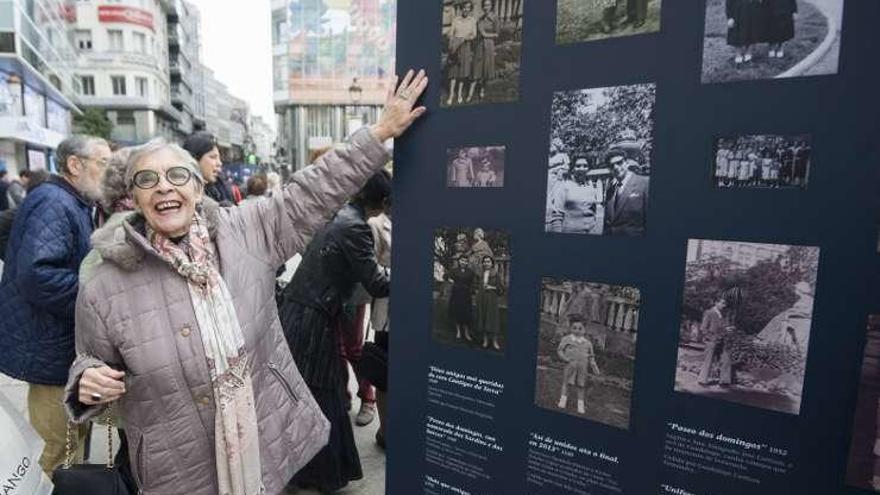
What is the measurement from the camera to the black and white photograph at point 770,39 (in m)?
1.01

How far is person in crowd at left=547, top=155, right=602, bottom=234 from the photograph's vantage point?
1.31 meters

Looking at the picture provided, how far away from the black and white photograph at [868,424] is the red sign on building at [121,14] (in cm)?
6294

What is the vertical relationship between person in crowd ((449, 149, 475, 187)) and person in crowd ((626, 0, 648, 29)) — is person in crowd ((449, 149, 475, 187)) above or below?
below

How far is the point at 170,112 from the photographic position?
5981 centimetres

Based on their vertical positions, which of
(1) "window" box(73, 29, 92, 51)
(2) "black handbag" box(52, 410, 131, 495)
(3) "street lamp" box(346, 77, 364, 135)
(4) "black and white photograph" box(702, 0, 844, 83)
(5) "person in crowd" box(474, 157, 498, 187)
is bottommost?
(2) "black handbag" box(52, 410, 131, 495)

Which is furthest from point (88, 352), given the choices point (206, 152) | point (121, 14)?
point (121, 14)

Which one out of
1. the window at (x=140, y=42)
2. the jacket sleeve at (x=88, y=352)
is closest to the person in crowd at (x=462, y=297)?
Result: the jacket sleeve at (x=88, y=352)

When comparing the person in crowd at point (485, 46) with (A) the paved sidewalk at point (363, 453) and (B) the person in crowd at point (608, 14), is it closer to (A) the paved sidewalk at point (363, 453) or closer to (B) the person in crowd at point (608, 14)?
(B) the person in crowd at point (608, 14)

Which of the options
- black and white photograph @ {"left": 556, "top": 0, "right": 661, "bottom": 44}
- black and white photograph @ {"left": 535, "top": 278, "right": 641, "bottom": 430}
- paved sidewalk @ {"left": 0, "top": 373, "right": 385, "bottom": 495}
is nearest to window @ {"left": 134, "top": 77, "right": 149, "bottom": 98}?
paved sidewalk @ {"left": 0, "top": 373, "right": 385, "bottom": 495}

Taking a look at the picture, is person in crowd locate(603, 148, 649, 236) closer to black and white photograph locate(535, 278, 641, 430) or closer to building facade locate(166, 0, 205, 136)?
black and white photograph locate(535, 278, 641, 430)

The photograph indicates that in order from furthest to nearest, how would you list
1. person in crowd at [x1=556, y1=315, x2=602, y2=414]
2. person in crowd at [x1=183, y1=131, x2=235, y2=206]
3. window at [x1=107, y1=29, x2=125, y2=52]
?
window at [x1=107, y1=29, x2=125, y2=52] → person in crowd at [x1=183, y1=131, x2=235, y2=206] → person in crowd at [x1=556, y1=315, x2=602, y2=414]

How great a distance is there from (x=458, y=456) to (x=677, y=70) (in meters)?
1.29

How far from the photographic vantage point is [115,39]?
166 ft

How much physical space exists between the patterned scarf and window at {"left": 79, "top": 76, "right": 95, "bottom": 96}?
62909 mm
